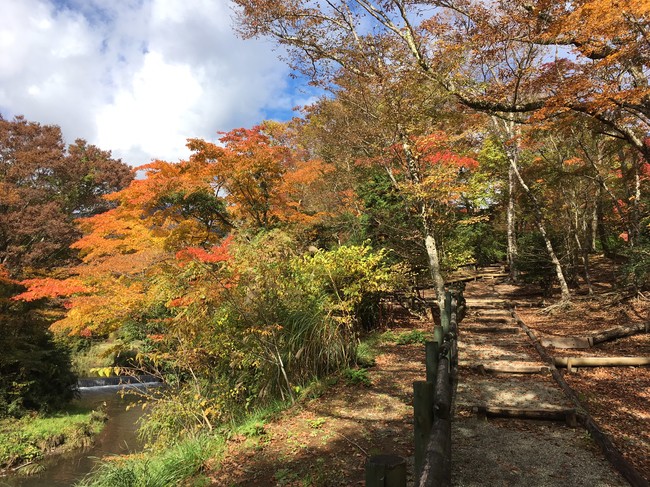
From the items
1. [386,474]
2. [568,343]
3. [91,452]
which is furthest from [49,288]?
[568,343]

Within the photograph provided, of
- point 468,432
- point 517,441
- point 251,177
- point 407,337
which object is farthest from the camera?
point 251,177

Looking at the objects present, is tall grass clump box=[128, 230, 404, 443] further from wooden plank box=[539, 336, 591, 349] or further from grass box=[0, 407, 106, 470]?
grass box=[0, 407, 106, 470]

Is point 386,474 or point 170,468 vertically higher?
point 386,474

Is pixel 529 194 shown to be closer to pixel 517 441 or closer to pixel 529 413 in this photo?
pixel 529 413

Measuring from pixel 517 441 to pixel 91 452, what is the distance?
1043 cm

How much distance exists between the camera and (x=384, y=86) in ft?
30.8

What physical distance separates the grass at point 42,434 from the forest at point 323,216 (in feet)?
2.37

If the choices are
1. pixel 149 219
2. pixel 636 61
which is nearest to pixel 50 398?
pixel 149 219

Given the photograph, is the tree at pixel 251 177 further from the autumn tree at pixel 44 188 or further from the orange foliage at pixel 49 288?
the autumn tree at pixel 44 188

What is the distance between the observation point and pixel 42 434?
10.1 m

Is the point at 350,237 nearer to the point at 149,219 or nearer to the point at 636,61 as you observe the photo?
the point at 149,219

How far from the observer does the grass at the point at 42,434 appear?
9.26 metres

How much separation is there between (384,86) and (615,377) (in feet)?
24.0

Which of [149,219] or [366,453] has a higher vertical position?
[149,219]
